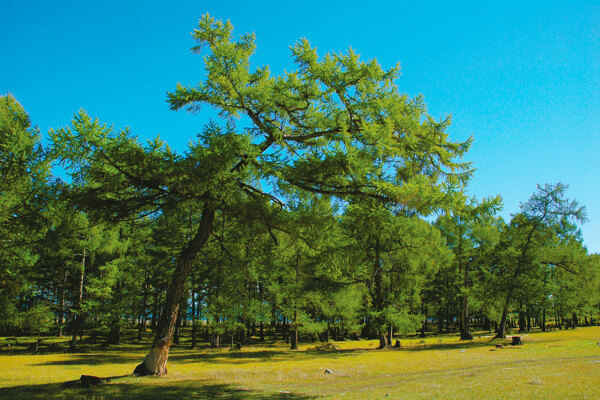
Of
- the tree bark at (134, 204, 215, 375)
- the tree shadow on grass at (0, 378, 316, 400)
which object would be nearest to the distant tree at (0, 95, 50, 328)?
the tree shadow on grass at (0, 378, 316, 400)

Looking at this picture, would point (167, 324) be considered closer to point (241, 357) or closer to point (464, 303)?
point (241, 357)

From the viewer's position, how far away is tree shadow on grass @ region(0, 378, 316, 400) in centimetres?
884

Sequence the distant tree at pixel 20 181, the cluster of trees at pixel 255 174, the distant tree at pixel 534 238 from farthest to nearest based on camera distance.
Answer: the distant tree at pixel 534 238 < the distant tree at pixel 20 181 < the cluster of trees at pixel 255 174

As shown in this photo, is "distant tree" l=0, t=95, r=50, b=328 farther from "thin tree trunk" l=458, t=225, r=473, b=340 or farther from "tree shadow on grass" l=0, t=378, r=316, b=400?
"thin tree trunk" l=458, t=225, r=473, b=340

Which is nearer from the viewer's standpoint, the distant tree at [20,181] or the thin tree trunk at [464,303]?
the distant tree at [20,181]

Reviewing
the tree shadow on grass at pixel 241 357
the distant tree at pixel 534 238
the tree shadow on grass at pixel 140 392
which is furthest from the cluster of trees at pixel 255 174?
the distant tree at pixel 534 238

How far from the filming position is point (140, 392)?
9.27m

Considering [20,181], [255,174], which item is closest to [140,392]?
[255,174]

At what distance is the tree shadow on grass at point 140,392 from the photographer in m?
8.84

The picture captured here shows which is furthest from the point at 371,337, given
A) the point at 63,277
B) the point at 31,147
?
the point at 31,147

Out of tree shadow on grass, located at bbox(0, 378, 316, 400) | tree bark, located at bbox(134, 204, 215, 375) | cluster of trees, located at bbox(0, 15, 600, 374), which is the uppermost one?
cluster of trees, located at bbox(0, 15, 600, 374)

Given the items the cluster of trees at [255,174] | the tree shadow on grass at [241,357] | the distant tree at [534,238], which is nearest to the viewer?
the cluster of trees at [255,174]

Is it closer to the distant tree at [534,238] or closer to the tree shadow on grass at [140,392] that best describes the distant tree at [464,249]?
the distant tree at [534,238]

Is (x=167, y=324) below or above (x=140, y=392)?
above
